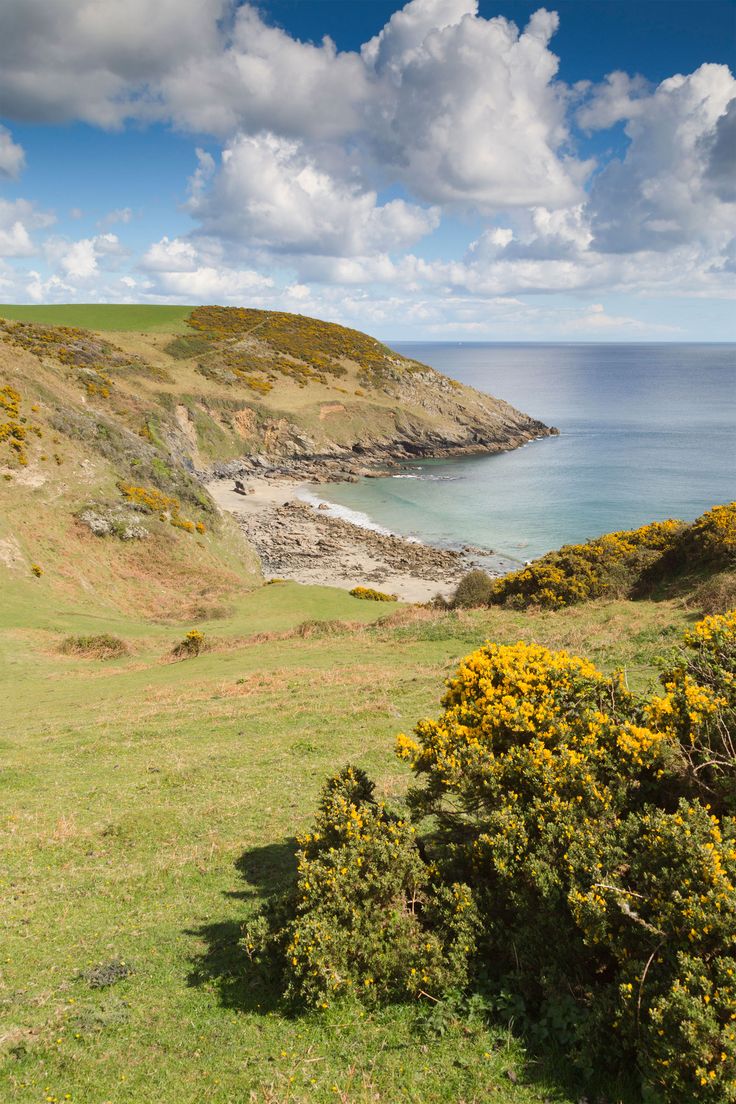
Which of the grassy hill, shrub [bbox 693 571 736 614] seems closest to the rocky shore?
the grassy hill

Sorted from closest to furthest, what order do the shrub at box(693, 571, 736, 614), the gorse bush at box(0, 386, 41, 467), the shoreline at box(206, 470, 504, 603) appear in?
1. the shrub at box(693, 571, 736, 614)
2. the gorse bush at box(0, 386, 41, 467)
3. the shoreline at box(206, 470, 504, 603)

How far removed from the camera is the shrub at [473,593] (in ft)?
128

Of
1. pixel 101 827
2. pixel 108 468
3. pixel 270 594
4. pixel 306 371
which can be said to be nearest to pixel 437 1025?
pixel 101 827

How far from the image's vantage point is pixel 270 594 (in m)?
44.0

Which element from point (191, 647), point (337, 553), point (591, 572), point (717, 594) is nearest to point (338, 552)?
point (337, 553)

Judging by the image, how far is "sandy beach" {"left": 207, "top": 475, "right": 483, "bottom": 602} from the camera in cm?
5953

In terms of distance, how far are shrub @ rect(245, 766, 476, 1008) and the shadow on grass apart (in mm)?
374

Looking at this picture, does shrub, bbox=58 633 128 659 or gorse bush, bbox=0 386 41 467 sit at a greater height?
gorse bush, bbox=0 386 41 467

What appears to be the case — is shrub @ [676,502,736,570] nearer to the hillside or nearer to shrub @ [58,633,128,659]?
the hillside

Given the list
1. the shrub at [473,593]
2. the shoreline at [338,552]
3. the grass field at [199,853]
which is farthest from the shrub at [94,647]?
the shoreline at [338,552]

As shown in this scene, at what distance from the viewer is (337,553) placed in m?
68.1

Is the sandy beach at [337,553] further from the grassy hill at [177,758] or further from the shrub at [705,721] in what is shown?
the shrub at [705,721]

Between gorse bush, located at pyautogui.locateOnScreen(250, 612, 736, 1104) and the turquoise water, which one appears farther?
the turquoise water

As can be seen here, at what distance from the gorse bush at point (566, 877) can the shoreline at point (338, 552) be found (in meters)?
42.0
